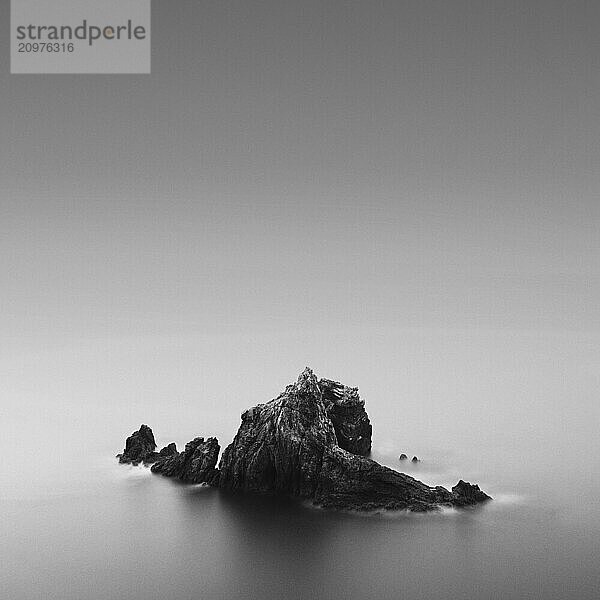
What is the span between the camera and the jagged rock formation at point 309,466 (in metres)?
52.0

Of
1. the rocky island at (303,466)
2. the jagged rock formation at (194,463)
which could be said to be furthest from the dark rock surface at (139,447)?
the jagged rock formation at (194,463)

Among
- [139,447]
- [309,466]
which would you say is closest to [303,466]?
[309,466]

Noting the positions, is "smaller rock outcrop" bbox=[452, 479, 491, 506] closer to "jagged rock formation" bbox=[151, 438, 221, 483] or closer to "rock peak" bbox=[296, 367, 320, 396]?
"rock peak" bbox=[296, 367, 320, 396]

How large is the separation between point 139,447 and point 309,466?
14.9 metres

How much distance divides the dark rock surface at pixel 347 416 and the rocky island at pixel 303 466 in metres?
0.31

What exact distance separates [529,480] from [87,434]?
33133mm

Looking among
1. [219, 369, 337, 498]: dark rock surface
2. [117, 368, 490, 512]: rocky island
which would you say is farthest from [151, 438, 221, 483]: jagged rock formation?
[219, 369, 337, 498]: dark rock surface

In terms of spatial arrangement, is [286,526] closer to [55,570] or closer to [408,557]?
[408,557]

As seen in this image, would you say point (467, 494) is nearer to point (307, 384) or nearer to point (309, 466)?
point (309, 466)

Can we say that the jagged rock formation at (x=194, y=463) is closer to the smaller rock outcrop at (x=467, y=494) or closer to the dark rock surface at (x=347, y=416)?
the dark rock surface at (x=347, y=416)

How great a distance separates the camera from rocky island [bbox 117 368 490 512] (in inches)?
2048

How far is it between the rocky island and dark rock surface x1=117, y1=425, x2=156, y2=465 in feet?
6.57

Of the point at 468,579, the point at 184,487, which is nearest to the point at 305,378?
the point at 184,487

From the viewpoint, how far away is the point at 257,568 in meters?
44.8
